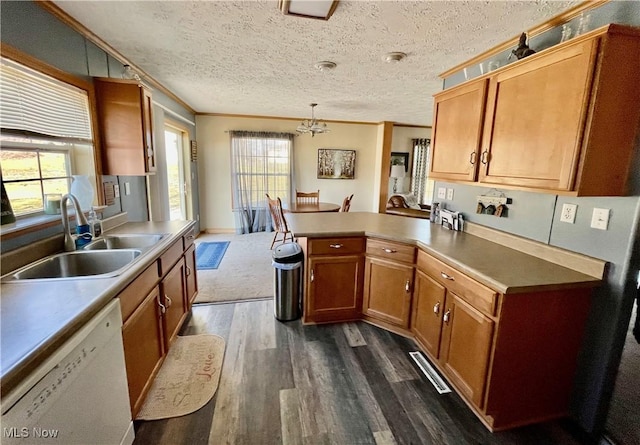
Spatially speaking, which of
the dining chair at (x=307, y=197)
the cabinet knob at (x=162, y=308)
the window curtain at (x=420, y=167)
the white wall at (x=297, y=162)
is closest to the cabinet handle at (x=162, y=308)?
the cabinet knob at (x=162, y=308)

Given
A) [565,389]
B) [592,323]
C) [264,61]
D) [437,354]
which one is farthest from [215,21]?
[565,389]

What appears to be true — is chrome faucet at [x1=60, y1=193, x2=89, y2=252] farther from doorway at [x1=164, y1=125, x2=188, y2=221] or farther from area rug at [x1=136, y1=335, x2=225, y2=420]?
doorway at [x1=164, y1=125, x2=188, y2=221]

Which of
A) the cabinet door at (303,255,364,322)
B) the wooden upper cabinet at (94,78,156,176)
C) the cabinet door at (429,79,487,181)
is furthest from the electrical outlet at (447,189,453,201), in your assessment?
the wooden upper cabinet at (94,78,156,176)

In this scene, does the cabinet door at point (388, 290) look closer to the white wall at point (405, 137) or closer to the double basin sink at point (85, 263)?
the double basin sink at point (85, 263)

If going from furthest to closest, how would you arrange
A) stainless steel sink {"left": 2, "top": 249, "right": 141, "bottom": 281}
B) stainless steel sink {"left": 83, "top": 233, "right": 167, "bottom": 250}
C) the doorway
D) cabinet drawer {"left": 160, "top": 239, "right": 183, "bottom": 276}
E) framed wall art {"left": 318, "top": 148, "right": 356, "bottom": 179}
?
framed wall art {"left": 318, "top": 148, "right": 356, "bottom": 179}
the doorway
stainless steel sink {"left": 83, "top": 233, "right": 167, "bottom": 250}
cabinet drawer {"left": 160, "top": 239, "right": 183, "bottom": 276}
stainless steel sink {"left": 2, "top": 249, "right": 141, "bottom": 281}

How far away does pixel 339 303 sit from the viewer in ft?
8.73

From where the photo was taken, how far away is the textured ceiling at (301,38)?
170 centimetres

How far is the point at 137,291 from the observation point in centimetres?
159

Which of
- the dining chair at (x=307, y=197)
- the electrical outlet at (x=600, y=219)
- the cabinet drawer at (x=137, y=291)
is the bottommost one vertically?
the cabinet drawer at (x=137, y=291)

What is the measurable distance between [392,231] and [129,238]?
6.91 ft

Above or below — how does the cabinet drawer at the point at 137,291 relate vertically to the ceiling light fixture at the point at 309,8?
below

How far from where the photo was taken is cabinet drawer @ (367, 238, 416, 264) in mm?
2332
